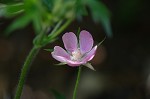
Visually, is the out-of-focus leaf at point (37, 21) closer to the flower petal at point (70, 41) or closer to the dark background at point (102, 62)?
the flower petal at point (70, 41)

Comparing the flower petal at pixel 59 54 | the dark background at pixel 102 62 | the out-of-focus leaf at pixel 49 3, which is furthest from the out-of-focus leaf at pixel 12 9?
the dark background at pixel 102 62

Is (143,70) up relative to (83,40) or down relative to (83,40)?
down

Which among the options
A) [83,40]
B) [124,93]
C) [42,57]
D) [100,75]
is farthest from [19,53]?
[83,40]

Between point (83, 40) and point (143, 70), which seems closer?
point (83, 40)

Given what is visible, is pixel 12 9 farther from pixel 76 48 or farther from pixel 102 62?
pixel 102 62

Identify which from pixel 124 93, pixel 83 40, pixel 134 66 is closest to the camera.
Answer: pixel 83 40

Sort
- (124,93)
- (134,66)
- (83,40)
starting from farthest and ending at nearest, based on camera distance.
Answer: (134,66) < (124,93) < (83,40)

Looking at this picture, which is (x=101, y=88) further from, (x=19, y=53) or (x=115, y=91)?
(x=19, y=53)
